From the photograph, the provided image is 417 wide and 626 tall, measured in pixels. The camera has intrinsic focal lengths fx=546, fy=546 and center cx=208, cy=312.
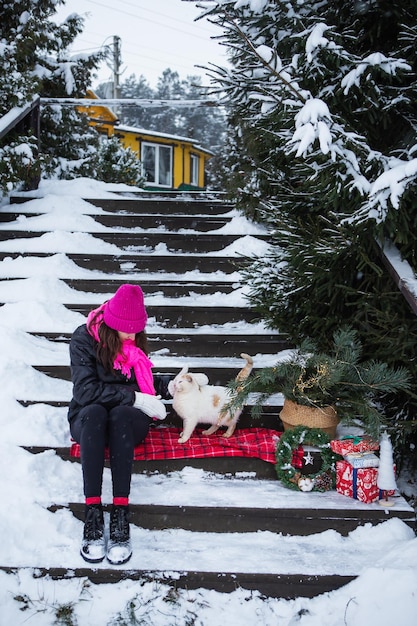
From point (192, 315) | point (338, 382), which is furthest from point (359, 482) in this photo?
point (192, 315)

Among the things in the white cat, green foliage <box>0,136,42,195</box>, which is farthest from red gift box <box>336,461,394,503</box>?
green foliage <box>0,136,42,195</box>

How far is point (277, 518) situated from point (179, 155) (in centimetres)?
2205

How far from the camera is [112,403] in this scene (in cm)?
276

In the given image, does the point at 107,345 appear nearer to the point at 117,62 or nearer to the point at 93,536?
the point at 93,536

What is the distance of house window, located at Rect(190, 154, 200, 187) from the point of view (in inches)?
981

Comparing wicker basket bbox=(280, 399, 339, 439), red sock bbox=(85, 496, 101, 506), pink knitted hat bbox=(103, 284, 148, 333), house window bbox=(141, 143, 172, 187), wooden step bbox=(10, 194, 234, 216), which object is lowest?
red sock bbox=(85, 496, 101, 506)

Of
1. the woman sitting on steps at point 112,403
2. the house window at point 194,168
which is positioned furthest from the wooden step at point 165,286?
the house window at point 194,168

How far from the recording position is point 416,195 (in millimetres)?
2555

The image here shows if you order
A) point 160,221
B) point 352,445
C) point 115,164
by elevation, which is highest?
point 115,164

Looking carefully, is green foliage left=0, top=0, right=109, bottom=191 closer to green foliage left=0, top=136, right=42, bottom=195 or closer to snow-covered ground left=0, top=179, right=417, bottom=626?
green foliage left=0, top=136, right=42, bottom=195

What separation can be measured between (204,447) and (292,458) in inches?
19.2

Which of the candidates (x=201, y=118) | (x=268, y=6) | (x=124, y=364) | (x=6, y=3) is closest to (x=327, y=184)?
(x=268, y=6)

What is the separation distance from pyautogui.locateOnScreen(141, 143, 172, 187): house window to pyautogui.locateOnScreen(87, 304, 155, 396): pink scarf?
2020 cm

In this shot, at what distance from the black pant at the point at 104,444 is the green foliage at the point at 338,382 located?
26.3 inches
